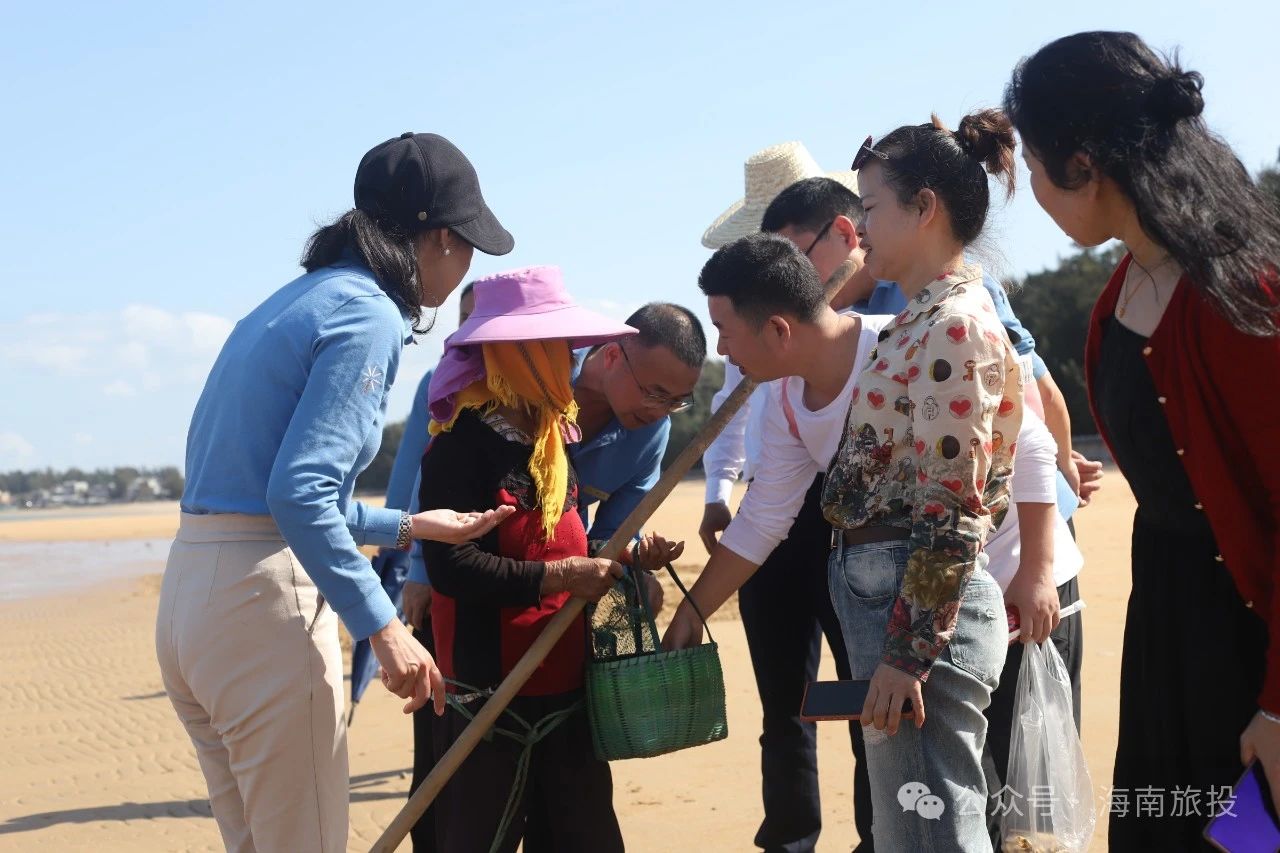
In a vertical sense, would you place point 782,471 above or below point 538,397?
below

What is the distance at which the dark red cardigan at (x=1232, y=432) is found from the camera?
2156 mm

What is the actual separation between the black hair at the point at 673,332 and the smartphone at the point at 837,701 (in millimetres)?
1576

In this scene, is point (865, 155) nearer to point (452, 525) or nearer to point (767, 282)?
point (767, 282)

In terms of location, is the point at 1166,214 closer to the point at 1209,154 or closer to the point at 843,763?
the point at 1209,154

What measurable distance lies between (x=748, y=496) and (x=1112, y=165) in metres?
1.57

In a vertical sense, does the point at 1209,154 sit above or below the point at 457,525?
above

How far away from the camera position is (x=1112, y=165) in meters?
2.34

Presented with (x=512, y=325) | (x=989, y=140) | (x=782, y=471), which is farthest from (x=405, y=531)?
(x=989, y=140)

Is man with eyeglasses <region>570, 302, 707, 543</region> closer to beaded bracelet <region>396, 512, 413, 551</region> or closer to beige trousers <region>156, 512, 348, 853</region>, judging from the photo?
beaded bracelet <region>396, 512, 413, 551</region>

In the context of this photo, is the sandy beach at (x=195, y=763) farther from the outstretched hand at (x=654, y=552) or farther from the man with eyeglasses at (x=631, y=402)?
the outstretched hand at (x=654, y=552)

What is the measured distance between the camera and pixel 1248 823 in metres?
2.12

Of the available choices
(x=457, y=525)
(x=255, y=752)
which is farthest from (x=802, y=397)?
(x=255, y=752)

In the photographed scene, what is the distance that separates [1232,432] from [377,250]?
1956mm

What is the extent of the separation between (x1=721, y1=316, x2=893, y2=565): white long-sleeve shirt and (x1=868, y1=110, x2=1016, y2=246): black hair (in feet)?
1.68
